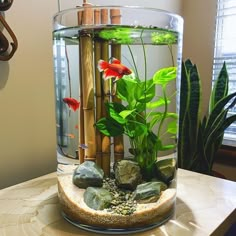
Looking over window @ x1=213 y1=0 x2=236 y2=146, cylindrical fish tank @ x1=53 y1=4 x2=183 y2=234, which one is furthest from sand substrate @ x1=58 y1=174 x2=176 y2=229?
window @ x1=213 y1=0 x2=236 y2=146

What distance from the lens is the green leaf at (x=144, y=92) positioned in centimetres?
56

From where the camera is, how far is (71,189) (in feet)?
1.83

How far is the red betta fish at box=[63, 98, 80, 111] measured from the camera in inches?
23.5

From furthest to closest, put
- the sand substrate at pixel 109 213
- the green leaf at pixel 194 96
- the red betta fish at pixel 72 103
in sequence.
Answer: the green leaf at pixel 194 96, the red betta fish at pixel 72 103, the sand substrate at pixel 109 213

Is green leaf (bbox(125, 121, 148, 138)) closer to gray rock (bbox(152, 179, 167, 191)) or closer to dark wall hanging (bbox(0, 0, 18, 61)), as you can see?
gray rock (bbox(152, 179, 167, 191))

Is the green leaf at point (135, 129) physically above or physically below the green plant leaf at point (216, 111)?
above

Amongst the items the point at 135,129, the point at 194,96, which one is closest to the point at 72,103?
the point at 135,129

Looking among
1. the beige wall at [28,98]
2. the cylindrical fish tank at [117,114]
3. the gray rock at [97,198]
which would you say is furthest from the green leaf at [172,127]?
the beige wall at [28,98]

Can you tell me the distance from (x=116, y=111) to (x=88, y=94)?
78 millimetres

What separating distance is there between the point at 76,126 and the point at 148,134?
0.17 meters

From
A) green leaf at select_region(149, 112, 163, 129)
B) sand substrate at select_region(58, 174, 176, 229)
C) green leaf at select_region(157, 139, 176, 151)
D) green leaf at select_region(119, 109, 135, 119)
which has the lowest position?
sand substrate at select_region(58, 174, 176, 229)

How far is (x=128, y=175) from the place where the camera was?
0.56 m

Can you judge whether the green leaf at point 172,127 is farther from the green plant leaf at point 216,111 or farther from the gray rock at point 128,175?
the green plant leaf at point 216,111

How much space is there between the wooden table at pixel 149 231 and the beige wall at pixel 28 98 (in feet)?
0.32
